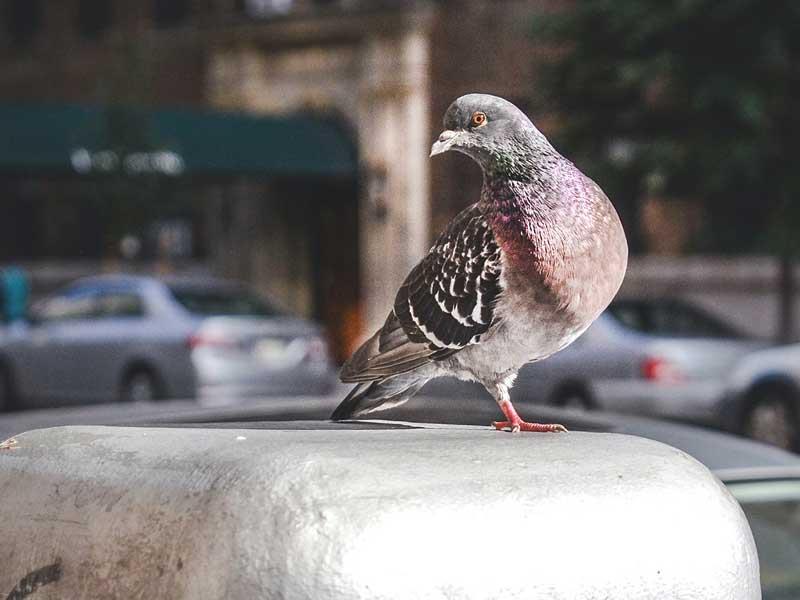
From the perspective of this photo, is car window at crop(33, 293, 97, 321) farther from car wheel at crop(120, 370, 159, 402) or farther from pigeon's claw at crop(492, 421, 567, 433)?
pigeon's claw at crop(492, 421, 567, 433)

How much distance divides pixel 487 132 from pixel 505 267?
0.17m

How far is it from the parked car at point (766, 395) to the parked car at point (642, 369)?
12 centimetres

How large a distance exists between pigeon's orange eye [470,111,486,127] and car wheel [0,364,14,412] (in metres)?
16.1

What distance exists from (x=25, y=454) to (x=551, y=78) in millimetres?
13855

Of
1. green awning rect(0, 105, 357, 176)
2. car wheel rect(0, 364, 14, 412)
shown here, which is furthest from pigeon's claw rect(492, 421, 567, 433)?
green awning rect(0, 105, 357, 176)

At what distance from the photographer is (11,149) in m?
21.9

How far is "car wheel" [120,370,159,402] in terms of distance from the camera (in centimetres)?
1525

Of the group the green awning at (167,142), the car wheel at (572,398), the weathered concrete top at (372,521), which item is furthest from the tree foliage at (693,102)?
the weathered concrete top at (372,521)

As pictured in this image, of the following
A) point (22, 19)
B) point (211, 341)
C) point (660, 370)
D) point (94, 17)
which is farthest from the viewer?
point (22, 19)

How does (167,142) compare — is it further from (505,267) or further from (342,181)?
(505,267)

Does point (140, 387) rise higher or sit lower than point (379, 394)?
lower

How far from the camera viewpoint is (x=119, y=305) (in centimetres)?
1598

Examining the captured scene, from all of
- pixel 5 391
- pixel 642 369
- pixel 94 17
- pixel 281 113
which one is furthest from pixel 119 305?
pixel 94 17

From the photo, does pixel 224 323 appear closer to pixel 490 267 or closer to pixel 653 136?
pixel 653 136
